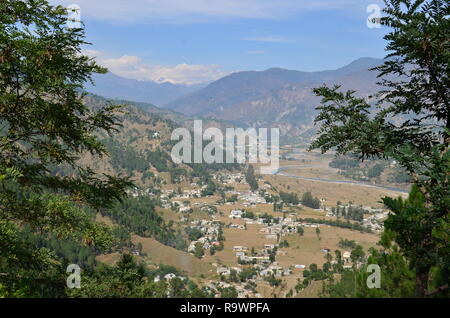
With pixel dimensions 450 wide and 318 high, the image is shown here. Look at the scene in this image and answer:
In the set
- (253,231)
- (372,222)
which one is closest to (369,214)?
(372,222)

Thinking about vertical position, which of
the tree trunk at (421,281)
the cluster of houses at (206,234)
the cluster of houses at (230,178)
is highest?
the tree trunk at (421,281)

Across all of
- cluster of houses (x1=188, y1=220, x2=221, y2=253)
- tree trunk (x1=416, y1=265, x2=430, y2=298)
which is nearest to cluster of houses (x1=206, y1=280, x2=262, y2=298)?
cluster of houses (x1=188, y1=220, x2=221, y2=253)

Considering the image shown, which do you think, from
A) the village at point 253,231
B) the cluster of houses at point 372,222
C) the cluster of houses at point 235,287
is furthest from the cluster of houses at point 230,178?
the cluster of houses at point 235,287

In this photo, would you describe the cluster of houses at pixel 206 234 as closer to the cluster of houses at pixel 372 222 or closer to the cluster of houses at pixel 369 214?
the cluster of houses at pixel 369 214

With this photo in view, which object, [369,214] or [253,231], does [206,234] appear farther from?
[369,214]

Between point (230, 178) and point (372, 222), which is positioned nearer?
point (372, 222)

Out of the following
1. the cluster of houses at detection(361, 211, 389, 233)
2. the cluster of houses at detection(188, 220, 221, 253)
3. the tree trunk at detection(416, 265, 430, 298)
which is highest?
the tree trunk at detection(416, 265, 430, 298)

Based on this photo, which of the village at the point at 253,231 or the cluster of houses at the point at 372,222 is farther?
the cluster of houses at the point at 372,222

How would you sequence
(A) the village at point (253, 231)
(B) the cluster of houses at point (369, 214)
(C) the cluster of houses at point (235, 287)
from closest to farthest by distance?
(C) the cluster of houses at point (235, 287)
(A) the village at point (253, 231)
(B) the cluster of houses at point (369, 214)

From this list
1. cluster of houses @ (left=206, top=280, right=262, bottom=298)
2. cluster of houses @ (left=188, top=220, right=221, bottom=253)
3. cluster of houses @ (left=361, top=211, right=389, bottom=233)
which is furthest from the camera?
cluster of houses @ (left=361, top=211, right=389, bottom=233)

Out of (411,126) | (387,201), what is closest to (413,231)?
(387,201)

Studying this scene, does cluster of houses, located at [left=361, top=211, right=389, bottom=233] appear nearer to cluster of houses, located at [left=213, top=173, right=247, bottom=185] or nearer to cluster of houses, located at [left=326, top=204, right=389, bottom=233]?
cluster of houses, located at [left=326, top=204, right=389, bottom=233]
